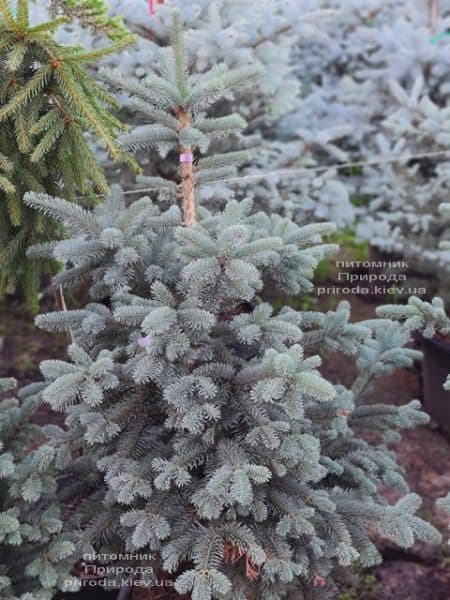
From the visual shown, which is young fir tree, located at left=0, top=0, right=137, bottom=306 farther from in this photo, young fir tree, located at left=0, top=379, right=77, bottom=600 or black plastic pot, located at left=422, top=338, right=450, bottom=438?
black plastic pot, located at left=422, top=338, right=450, bottom=438

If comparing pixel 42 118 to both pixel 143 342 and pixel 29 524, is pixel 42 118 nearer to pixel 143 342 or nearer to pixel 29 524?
pixel 143 342

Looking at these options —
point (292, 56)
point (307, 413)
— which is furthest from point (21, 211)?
point (292, 56)

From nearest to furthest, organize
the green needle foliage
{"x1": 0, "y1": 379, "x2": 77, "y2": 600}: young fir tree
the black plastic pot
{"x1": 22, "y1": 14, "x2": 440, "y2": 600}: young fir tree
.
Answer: {"x1": 22, "y1": 14, "x2": 440, "y2": 600}: young fir tree < {"x1": 0, "y1": 379, "x2": 77, "y2": 600}: young fir tree < the green needle foliage < the black plastic pot

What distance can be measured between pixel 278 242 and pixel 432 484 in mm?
2009

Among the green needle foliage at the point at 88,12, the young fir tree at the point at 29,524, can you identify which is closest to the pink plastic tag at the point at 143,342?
the young fir tree at the point at 29,524

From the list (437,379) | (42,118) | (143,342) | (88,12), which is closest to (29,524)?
(143,342)

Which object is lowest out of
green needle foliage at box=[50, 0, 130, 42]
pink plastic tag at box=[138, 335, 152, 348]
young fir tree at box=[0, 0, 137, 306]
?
pink plastic tag at box=[138, 335, 152, 348]

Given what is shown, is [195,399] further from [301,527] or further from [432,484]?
[432,484]

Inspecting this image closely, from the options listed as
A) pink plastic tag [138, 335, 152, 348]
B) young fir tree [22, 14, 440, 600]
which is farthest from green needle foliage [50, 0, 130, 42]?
pink plastic tag [138, 335, 152, 348]

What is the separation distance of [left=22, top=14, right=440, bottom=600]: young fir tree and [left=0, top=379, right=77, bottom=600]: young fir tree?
0.29ft

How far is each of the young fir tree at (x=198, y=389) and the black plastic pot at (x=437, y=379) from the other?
4.54 ft

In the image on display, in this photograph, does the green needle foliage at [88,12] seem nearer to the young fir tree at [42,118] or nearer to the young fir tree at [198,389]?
the young fir tree at [42,118]

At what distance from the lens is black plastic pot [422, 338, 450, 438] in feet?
11.2

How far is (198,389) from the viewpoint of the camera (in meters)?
1.87
